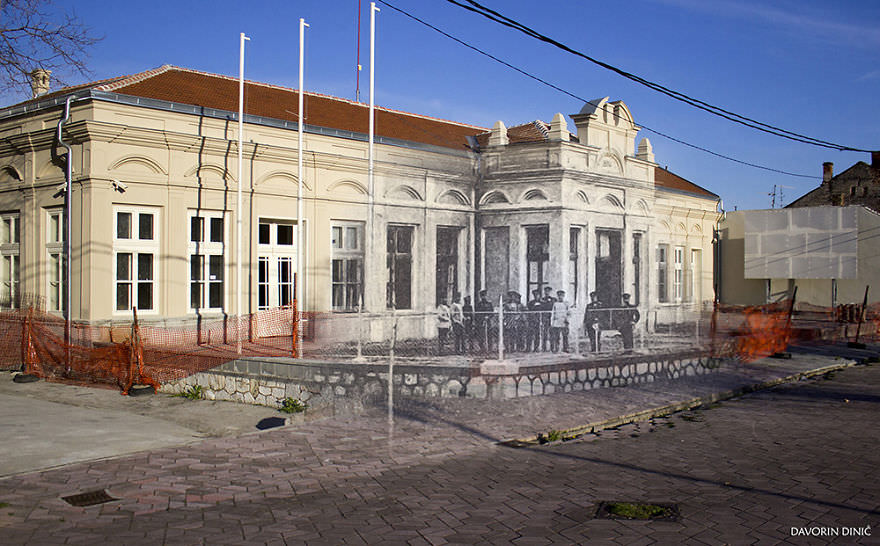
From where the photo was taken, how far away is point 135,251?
13.8 m

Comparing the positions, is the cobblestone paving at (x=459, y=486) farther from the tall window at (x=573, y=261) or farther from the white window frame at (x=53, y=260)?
the white window frame at (x=53, y=260)

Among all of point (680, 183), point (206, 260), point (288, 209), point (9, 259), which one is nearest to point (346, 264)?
point (288, 209)

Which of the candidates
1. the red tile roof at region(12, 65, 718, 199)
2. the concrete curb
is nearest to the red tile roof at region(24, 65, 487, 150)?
the red tile roof at region(12, 65, 718, 199)

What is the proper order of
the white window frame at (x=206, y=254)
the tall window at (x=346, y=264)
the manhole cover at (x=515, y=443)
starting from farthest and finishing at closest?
the tall window at (x=346, y=264) → the white window frame at (x=206, y=254) → the manhole cover at (x=515, y=443)

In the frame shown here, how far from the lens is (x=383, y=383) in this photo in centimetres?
1077

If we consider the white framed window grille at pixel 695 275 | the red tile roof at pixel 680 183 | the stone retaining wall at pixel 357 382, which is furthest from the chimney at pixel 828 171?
the stone retaining wall at pixel 357 382

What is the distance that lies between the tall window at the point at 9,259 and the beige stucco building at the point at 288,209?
4cm

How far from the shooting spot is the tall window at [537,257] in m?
15.1

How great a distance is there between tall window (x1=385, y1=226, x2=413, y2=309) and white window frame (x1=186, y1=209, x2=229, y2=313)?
3644 mm

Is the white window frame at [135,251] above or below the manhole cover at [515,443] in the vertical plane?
above

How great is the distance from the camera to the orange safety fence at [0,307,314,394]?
1205cm

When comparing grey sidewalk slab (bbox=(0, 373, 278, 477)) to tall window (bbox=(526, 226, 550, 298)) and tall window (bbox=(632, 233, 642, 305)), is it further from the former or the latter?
tall window (bbox=(632, 233, 642, 305))

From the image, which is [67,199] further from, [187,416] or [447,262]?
[447,262]

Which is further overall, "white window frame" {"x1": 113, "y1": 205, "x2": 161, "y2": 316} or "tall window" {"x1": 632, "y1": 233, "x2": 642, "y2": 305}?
"tall window" {"x1": 632, "y1": 233, "x2": 642, "y2": 305}
